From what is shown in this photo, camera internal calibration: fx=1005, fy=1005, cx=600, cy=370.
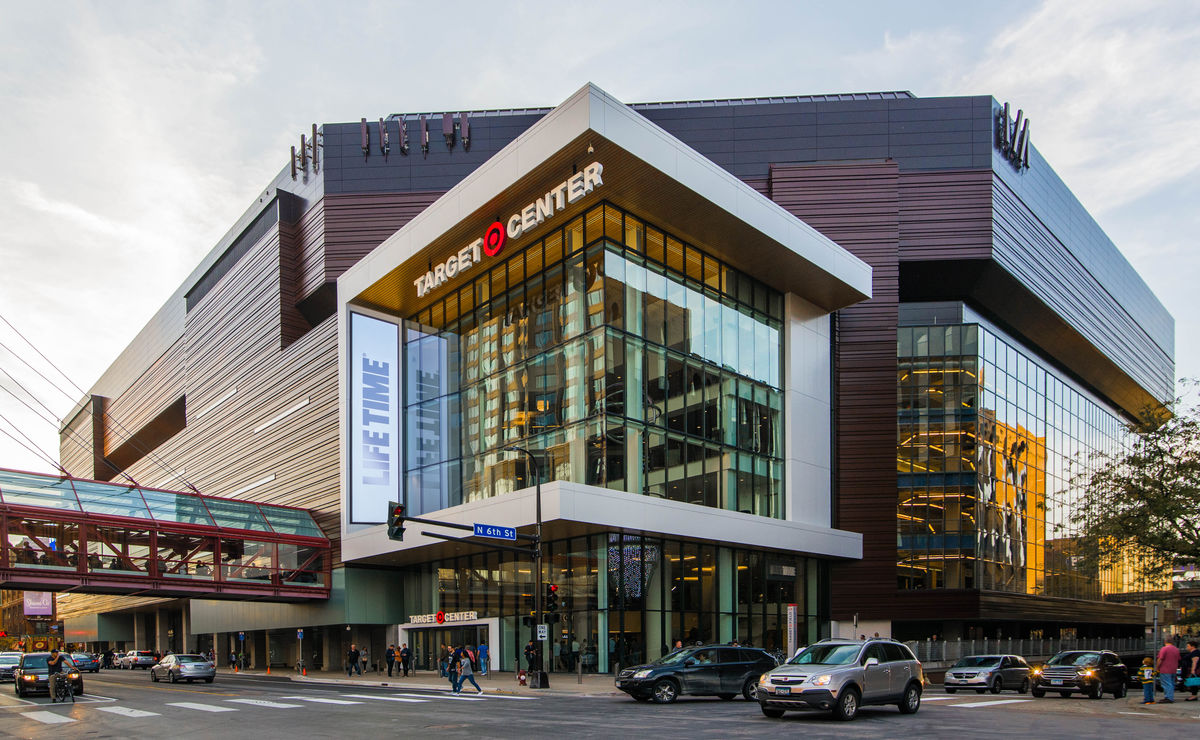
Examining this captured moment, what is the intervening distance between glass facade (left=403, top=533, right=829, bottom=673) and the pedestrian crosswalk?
332 inches

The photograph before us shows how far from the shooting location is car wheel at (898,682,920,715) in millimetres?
23234

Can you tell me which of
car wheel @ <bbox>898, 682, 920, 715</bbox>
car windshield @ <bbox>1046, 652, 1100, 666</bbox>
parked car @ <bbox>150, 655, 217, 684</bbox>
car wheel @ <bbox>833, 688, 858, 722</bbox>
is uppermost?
car wheel @ <bbox>833, 688, 858, 722</bbox>

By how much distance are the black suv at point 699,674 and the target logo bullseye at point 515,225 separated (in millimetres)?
17906

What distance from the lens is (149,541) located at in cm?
4994

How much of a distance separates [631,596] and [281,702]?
15070 millimetres

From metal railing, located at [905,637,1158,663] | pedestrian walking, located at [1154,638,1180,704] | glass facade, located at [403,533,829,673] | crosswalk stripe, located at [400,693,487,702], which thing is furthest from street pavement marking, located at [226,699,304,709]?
metal railing, located at [905,637,1158,663]

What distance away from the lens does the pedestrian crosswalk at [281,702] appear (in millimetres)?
26275

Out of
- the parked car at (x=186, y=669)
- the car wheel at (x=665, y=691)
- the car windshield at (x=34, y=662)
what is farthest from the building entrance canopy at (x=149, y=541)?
the car wheel at (x=665, y=691)

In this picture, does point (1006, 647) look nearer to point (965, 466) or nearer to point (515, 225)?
point (965, 466)

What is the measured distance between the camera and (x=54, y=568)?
44.3 meters

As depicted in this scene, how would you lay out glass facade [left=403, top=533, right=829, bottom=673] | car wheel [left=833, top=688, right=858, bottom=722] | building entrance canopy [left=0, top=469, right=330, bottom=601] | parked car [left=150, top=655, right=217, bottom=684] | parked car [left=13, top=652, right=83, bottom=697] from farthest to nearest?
1. parked car [left=150, top=655, right=217, bottom=684]
2. building entrance canopy [left=0, top=469, right=330, bottom=601]
3. glass facade [left=403, top=533, right=829, bottom=673]
4. parked car [left=13, top=652, right=83, bottom=697]
5. car wheel [left=833, top=688, right=858, bottom=722]

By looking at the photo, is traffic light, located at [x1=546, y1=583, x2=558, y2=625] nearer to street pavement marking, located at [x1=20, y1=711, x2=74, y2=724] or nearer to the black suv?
the black suv

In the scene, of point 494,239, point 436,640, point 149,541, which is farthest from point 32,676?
point 494,239

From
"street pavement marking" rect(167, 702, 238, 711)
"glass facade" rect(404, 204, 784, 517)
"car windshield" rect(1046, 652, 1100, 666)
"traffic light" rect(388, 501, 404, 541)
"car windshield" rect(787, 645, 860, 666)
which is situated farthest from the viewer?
"glass facade" rect(404, 204, 784, 517)
